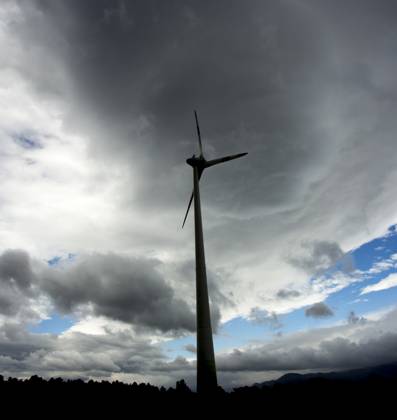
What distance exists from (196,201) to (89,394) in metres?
55.3

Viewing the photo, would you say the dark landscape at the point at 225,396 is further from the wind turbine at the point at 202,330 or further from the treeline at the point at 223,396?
the wind turbine at the point at 202,330

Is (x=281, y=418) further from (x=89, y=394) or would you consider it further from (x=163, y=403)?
(x=89, y=394)

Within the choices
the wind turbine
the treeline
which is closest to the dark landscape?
the treeline

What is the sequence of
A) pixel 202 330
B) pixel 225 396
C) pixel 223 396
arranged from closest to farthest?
pixel 202 330 → pixel 223 396 → pixel 225 396

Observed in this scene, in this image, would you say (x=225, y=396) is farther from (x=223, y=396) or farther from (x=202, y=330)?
(x=202, y=330)

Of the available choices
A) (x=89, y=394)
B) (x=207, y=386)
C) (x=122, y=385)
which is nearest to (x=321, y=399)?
(x=207, y=386)

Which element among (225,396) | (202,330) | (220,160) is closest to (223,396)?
(225,396)

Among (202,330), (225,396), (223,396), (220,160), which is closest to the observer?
(202,330)

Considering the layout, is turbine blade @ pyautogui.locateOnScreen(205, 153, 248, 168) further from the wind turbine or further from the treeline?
the treeline

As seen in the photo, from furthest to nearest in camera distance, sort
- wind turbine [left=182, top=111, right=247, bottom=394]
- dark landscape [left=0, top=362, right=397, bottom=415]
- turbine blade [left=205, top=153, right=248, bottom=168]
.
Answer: turbine blade [left=205, top=153, right=248, bottom=168], dark landscape [left=0, top=362, right=397, bottom=415], wind turbine [left=182, top=111, right=247, bottom=394]

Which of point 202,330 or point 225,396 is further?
point 225,396

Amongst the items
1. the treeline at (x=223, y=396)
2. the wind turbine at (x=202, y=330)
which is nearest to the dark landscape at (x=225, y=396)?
the treeline at (x=223, y=396)

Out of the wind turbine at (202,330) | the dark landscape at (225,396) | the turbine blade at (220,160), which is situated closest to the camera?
the wind turbine at (202,330)

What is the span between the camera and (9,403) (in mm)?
68312
